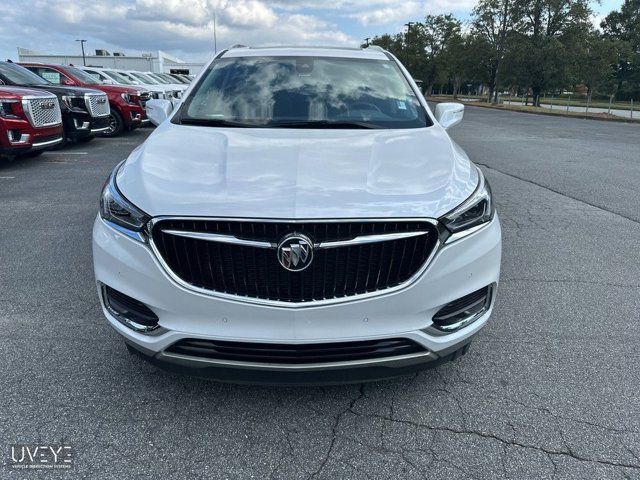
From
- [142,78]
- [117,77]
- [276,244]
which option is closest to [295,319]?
[276,244]

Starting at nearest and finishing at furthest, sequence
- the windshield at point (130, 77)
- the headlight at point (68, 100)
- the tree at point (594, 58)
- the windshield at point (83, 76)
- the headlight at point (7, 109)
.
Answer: the headlight at point (7, 109)
the headlight at point (68, 100)
the windshield at point (83, 76)
the windshield at point (130, 77)
the tree at point (594, 58)

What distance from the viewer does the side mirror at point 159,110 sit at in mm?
3967

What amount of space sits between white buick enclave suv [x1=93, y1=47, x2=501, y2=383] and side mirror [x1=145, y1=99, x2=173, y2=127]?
157cm

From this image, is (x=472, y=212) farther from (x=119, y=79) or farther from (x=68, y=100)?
(x=119, y=79)

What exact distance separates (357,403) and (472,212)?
1.12m

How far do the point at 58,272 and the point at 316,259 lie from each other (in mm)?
3040

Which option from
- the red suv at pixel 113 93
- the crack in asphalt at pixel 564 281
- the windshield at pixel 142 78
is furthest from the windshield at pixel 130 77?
the crack in asphalt at pixel 564 281

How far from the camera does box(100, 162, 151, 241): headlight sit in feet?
7.33

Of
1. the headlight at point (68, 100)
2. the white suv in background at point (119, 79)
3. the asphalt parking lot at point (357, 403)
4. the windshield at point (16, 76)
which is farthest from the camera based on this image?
the white suv in background at point (119, 79)

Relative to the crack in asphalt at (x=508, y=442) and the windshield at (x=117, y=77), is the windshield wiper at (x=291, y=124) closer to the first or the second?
the crack in asphalt at (x=508, y=442)

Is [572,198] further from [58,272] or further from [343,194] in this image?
[58,272]

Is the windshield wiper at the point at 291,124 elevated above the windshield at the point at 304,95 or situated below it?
below

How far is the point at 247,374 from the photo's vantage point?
7.14 ft

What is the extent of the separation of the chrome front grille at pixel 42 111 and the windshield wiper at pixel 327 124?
7.02 m
